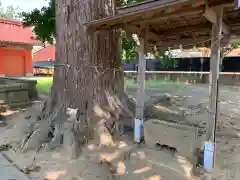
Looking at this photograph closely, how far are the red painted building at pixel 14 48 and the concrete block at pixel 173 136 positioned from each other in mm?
14474

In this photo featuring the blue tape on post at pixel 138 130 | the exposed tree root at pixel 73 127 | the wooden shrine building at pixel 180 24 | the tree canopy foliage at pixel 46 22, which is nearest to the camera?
the wooden shrine building at pixel 180 24

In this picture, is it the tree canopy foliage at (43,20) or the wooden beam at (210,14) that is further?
the tree canopy foliage at (43,20)

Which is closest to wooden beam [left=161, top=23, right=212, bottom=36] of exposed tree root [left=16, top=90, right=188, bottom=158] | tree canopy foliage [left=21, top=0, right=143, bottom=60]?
exposed tree root [left=16, top=90, right=188, bottom=158]

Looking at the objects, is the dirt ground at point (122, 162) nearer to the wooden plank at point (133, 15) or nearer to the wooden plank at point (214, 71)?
the wooden plank at point (214, 71)

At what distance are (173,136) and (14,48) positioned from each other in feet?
54.0

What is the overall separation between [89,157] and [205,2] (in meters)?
2.74

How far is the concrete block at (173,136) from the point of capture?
3.30m

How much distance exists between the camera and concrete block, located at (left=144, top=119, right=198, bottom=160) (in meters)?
3.30

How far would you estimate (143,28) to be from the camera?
4.05 m

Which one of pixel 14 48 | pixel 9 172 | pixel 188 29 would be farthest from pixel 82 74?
pixel 14 48

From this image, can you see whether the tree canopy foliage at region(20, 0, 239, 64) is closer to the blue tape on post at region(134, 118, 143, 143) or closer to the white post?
the blue tape on post at region(134, 118, 143, 143)

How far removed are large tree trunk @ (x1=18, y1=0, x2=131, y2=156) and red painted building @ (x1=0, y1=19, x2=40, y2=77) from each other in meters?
12.7

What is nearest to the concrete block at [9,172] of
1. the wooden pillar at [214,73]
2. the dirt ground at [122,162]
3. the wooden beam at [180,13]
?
the dirt ground at [122,162]

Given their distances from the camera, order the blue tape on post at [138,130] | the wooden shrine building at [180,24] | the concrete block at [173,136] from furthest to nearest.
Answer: the blue tape on post at [138,130]
the concrete block at [173,136]
the wooden shrine building at [180,24]
